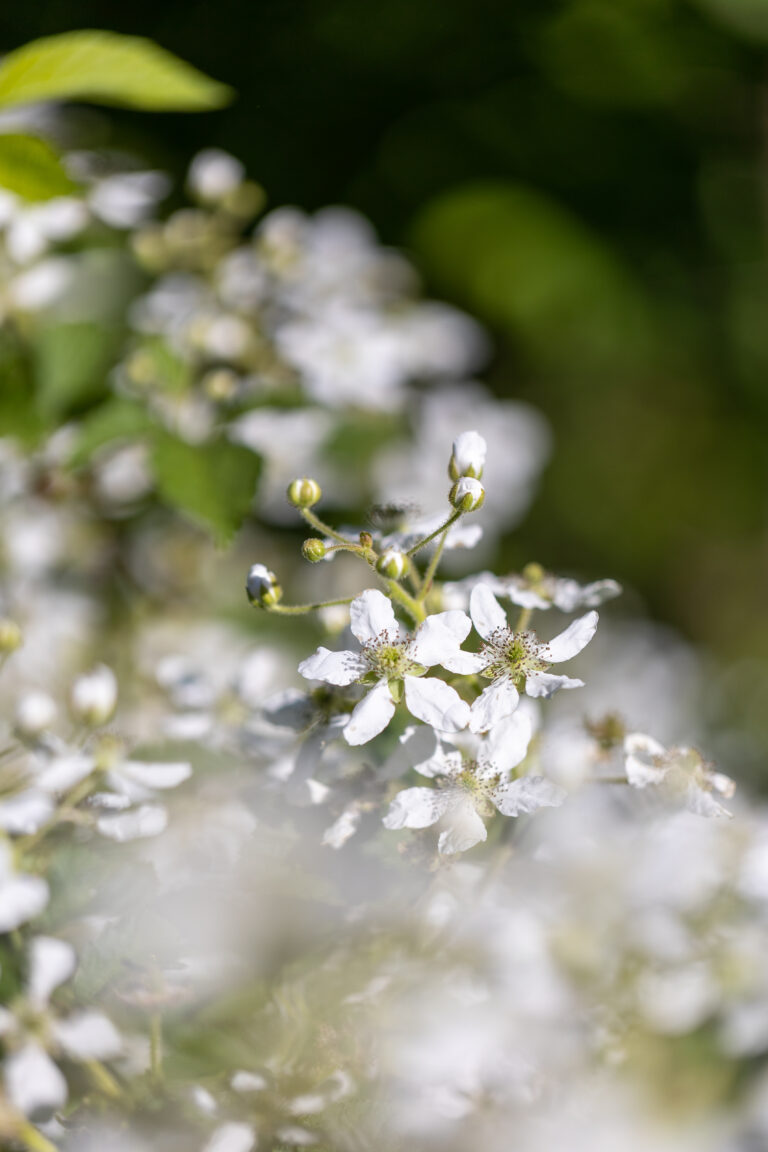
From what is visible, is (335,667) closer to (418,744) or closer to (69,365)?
(418,744)

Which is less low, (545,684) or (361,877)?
(545,684)

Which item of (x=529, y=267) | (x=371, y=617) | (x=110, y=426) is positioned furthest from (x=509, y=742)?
(x=529, y=267)

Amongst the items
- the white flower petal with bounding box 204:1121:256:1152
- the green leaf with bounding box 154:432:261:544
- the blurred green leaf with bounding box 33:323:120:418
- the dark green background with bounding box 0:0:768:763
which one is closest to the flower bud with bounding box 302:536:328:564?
the green leaf with bounding box 154:432:261:544

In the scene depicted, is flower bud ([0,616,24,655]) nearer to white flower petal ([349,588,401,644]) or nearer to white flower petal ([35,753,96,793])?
white flower petal ([35,753,96,793])

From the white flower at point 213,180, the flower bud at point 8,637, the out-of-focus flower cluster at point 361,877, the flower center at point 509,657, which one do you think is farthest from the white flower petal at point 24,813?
the white flower at point 213,180

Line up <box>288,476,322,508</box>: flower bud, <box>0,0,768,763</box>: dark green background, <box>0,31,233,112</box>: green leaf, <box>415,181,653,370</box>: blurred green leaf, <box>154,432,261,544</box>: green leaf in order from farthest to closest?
<box>415,181,653,370</box>: blurred green leaf → <box>0,0,768,763</box>: dark green background → <box>154,432,261,544</box>: green leaf → <box>0,31,233,112</box>: green leaf → <box>288,476,322,508</box>: flower bud

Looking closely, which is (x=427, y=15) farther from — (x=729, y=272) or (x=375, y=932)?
(x=375, y=932)

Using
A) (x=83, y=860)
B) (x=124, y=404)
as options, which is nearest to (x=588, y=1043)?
(x=83, y=860)
